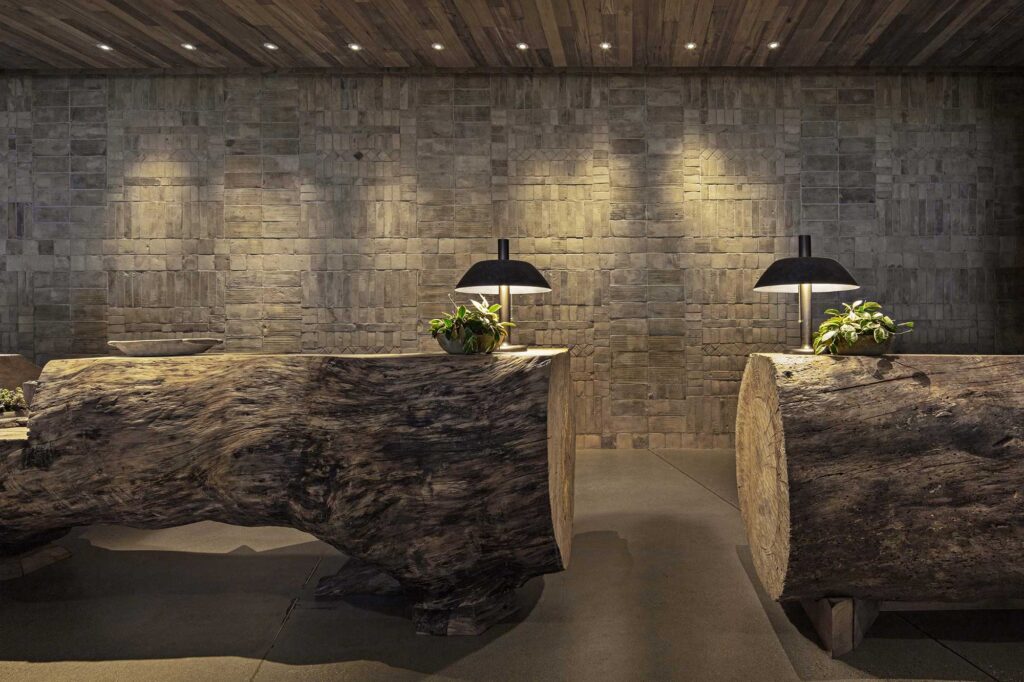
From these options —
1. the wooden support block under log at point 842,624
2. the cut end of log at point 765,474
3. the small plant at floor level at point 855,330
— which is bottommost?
the wooden support block under log at point 842,624

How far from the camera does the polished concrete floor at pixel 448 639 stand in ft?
7.00

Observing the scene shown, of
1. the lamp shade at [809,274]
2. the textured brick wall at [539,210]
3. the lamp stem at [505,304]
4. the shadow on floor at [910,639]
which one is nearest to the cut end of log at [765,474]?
the shadow on floor at [910,639]

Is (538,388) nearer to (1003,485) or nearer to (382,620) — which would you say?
(382,620)

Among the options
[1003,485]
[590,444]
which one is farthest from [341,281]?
[1003,485]

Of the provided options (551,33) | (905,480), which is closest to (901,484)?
(905,480)

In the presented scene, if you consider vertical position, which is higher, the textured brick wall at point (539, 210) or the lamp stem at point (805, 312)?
the textured brick wall at point (539, 210)

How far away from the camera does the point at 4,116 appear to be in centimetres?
627

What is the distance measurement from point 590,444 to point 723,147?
345cm

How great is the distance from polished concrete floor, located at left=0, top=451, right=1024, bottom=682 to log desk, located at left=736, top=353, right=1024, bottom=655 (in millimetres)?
241

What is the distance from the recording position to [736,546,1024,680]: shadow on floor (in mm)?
2074

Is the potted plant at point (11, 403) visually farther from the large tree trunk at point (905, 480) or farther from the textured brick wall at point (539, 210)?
the large tree trunk at point (905, 480)

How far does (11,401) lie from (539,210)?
15.2ft

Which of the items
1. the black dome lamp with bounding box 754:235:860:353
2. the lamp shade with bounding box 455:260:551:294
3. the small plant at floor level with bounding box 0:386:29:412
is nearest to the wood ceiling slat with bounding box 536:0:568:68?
the lamp shade with bounding box 455:260:551:294

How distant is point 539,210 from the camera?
621 centimetres
